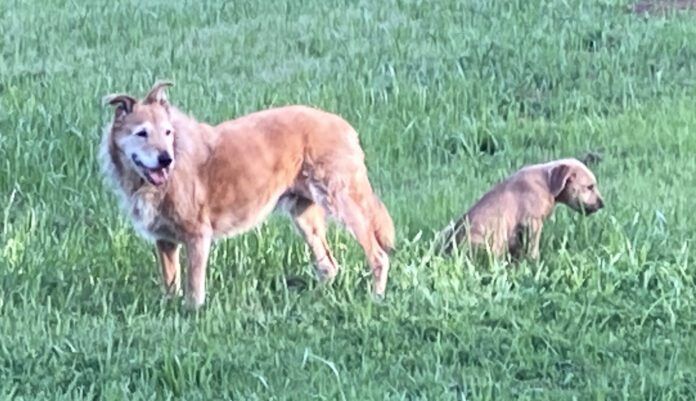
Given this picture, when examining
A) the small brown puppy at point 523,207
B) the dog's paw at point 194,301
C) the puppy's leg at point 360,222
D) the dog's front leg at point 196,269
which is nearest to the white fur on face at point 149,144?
the dog's front leg at point 196,269

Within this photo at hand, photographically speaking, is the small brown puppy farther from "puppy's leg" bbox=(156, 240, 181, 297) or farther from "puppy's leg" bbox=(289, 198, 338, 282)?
"puppy's leg" bbox=(156, 240, 181, 297)

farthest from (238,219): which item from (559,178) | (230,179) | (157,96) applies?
(559,178)

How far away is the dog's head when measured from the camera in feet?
25.7

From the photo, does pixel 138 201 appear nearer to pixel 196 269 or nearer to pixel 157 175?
pixel 157 175

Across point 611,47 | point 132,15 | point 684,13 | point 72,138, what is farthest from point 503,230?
point 132,15

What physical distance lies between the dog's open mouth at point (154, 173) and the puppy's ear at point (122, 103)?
0.23m

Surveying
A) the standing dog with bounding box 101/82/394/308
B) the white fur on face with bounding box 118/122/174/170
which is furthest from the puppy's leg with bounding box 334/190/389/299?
the white fur on face with bounding box 118/122/174/170

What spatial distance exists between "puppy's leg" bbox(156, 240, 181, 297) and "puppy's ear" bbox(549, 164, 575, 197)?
6.93ft

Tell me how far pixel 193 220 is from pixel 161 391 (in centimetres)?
175

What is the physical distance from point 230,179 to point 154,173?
0.53m

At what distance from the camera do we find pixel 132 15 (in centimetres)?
1530

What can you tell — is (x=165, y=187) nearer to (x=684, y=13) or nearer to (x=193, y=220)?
(x=193, y=220)

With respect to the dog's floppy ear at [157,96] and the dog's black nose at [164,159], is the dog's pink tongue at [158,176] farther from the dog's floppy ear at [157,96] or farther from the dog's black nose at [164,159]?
the dog's floppy ear at [157,96]

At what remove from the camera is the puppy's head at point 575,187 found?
8742 millimetres
